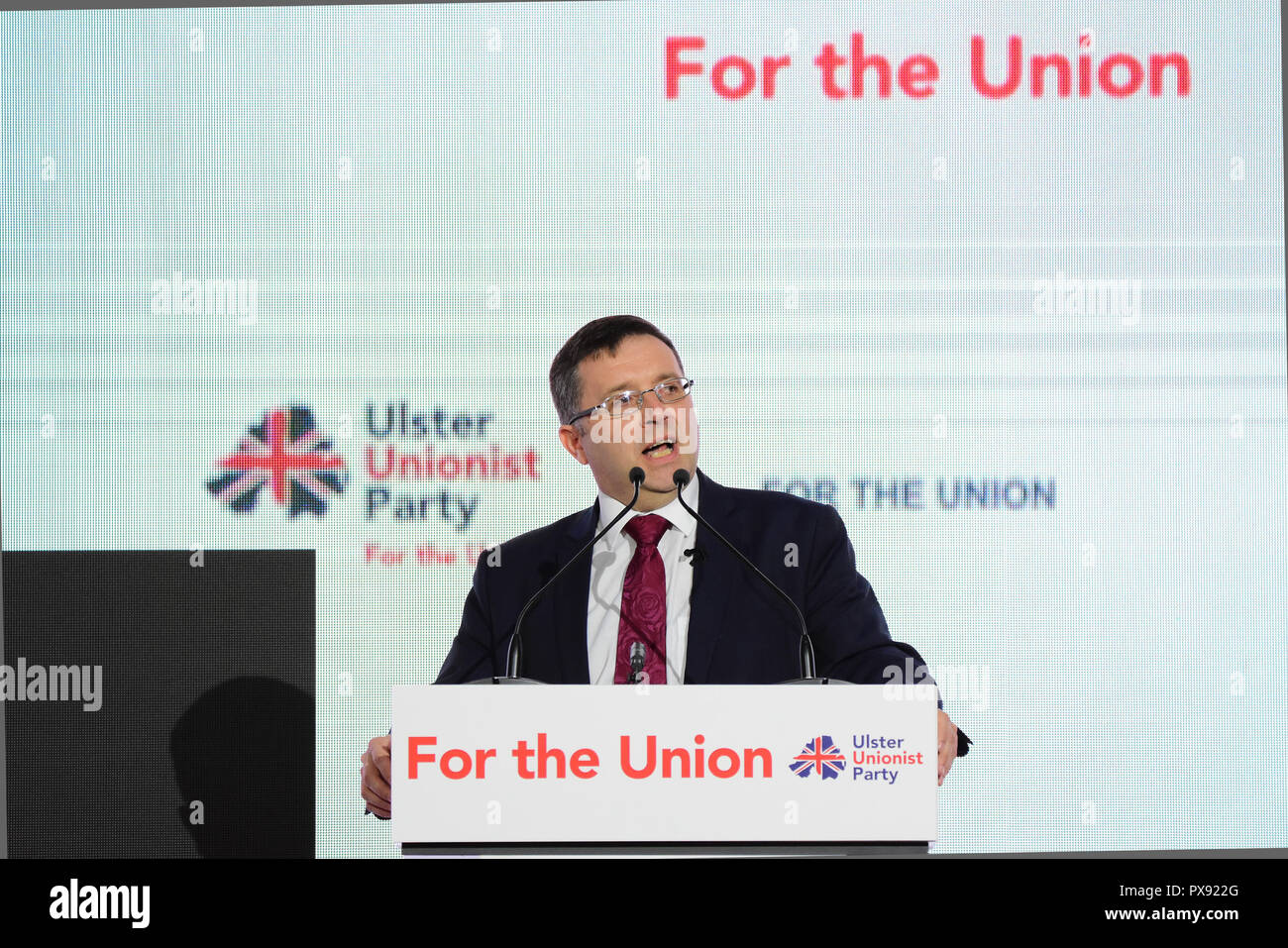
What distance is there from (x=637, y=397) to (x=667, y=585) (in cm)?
49

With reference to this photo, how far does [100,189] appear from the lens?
153 inches

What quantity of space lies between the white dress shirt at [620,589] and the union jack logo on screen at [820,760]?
59 centimetres

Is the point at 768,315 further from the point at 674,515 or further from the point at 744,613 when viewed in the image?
the point at 744,613

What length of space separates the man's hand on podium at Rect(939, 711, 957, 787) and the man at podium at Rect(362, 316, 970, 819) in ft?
0.95

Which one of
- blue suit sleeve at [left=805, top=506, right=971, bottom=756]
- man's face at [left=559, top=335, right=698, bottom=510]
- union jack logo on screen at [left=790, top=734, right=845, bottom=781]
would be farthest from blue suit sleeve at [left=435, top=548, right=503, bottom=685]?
union jack logo on screen at [left=790, top=734, right=845, bottom=781]

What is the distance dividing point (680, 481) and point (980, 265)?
141cm

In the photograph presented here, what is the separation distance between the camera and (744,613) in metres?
3.28

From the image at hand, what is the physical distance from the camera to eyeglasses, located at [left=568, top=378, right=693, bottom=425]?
3430 mm

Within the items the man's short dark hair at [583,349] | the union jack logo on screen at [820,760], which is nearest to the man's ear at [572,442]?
the man's short dark hair at [583,349]

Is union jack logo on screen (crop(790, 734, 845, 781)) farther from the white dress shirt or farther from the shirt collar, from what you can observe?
the shirt collar

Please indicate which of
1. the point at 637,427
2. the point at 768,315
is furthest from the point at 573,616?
the point at 768,315
